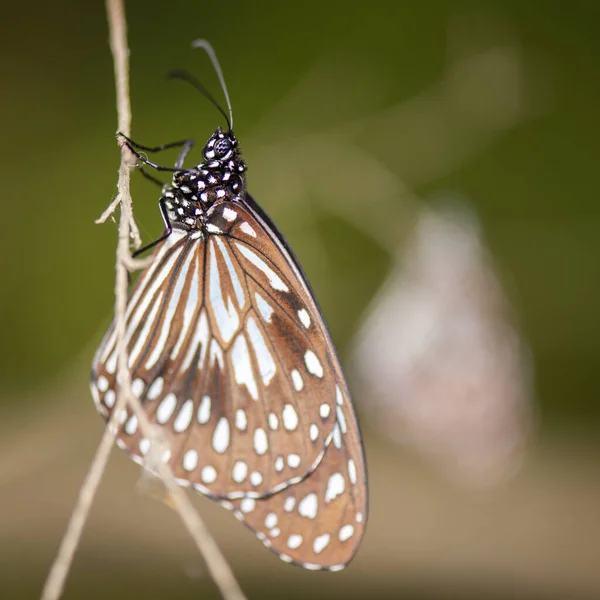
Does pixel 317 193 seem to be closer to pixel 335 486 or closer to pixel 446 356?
pixel 446 356

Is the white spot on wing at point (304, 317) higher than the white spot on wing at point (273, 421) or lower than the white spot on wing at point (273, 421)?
higher

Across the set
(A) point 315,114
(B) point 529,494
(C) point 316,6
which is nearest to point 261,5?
(C) point 316,6

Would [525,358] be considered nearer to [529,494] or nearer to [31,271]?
[31,271]

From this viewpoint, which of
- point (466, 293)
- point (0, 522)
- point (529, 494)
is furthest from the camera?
point (529, 494)

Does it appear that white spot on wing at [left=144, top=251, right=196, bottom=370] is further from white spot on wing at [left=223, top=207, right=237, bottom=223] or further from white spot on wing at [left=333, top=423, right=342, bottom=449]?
white spot on wing at [left=333, top=423, right=342, bottom=449]

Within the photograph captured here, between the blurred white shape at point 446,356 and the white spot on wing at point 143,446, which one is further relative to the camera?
the blurred white shape at point 446,356

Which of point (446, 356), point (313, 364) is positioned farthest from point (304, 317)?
point (446, 356)

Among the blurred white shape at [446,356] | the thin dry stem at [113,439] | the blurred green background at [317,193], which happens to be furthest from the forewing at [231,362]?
the blurred white shape at [446,356]

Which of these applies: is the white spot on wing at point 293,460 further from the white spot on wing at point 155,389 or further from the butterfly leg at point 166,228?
the butterfly leg at point 166,228

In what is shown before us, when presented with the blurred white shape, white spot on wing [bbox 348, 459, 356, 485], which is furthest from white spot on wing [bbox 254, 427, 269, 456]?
the blurred white shape
